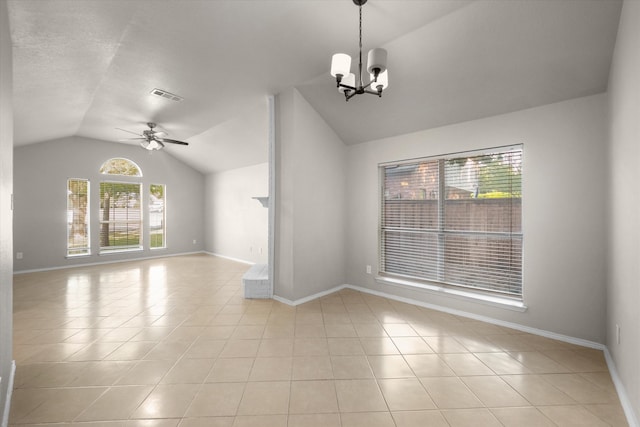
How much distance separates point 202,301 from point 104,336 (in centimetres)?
123

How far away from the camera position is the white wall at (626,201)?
161 cm

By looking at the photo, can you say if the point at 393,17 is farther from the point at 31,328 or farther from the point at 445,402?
the point at 31,328

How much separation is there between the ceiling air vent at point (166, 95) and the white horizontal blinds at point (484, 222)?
4026mm

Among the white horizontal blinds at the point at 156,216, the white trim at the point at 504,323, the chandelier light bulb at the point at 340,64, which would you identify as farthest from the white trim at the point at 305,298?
the white horizontal blinds at the point at 156,216

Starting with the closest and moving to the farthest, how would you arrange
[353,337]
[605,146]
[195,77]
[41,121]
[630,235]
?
[630,235], [605,146], [353,337], [195,77], [41,121]

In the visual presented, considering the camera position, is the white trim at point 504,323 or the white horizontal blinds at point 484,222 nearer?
the white trim at point 504,323

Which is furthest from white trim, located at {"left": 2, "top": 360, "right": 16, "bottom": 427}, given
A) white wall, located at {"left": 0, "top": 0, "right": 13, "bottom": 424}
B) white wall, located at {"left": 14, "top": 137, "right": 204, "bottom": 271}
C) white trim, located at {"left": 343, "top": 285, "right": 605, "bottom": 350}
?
white wall, located at {"left": 14, "top": 137, "right": 204, "bottom": 271}

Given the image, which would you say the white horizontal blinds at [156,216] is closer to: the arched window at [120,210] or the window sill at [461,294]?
the arched window at [120,210]

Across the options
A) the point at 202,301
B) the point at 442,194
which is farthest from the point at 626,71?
the point at 202,301

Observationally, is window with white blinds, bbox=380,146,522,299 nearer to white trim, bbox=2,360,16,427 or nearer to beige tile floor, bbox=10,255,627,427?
beige tile floor, bbox=10,255,627,427

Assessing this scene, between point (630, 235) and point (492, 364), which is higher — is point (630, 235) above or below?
above

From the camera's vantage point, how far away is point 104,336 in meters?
2.77

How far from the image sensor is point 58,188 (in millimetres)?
5973

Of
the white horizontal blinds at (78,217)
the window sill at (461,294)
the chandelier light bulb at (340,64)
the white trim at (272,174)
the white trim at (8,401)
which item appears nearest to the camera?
the white trim at (8,401)
